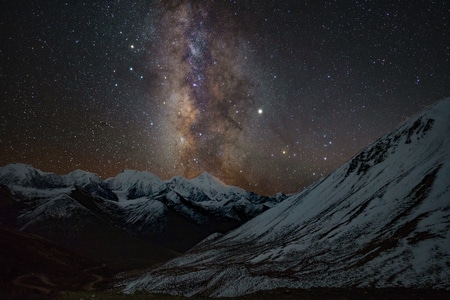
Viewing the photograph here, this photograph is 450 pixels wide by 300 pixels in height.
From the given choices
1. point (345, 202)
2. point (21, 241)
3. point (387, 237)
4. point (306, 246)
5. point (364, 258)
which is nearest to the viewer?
point (364, 258)

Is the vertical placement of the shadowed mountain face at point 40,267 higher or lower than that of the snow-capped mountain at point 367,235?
higher

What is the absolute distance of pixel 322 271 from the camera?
55312 millimetres

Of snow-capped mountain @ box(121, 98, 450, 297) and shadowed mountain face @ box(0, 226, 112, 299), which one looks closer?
snow-capped mountain @ box(121, 98, 450, 297)

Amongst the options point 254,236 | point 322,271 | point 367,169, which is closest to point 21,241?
point 254,236

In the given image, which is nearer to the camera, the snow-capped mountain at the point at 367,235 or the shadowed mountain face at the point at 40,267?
the snow-capped mountain at the point at 367,235

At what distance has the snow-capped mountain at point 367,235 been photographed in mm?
47250

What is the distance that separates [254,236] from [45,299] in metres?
119

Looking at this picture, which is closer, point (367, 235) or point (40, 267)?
point (367, 235)

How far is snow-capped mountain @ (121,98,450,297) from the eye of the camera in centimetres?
4725

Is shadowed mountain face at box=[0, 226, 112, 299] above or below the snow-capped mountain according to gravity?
above

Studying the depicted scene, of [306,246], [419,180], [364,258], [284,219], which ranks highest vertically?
[284,219]

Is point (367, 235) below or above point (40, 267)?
below

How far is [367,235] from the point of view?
6988cm

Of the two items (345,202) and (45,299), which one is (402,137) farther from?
(45,299)
